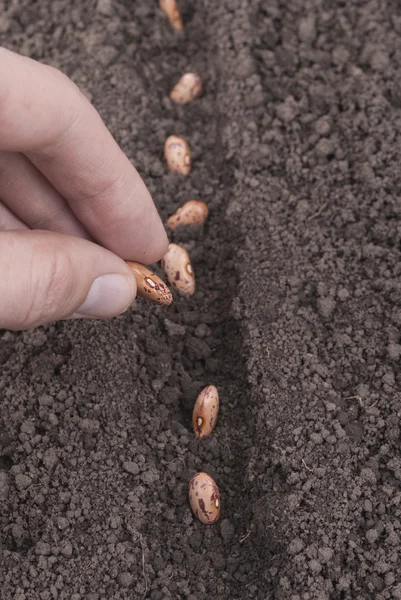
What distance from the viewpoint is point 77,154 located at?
199cm

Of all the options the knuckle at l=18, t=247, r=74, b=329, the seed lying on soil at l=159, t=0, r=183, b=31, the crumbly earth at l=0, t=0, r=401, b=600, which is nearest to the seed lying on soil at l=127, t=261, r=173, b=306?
the crumbly earth at l=0, t=0, r=401, b=600

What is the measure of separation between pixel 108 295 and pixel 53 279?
225 millimetres

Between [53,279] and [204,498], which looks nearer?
[53,279]

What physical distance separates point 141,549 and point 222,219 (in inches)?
44.1

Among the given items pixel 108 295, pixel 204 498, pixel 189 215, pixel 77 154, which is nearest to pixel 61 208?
pixel 77 154

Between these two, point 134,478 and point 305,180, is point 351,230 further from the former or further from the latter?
point 134,478

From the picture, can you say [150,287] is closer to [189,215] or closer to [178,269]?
[178,269]

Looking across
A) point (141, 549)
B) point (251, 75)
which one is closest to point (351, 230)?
point (251, 75)

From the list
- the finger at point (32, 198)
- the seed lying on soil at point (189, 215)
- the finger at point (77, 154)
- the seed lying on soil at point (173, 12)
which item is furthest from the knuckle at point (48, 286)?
the seed lying on soil at point (173, 12)

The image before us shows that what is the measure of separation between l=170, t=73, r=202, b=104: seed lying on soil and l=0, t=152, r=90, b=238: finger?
94 centimetres

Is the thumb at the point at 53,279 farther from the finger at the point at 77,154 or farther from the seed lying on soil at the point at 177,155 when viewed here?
the seed lying on soil at the point at 177,155

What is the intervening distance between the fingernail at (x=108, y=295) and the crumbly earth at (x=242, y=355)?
0.97ft

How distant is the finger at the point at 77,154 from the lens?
1.80 meters

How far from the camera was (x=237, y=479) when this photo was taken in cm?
221
